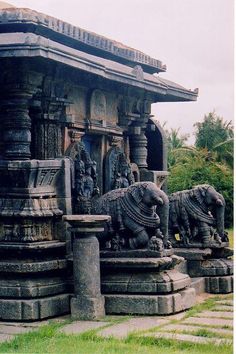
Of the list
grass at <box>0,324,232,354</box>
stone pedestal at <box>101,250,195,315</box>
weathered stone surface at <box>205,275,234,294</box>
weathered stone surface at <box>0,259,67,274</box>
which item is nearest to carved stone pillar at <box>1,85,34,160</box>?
weathered stone surface at <box>0,259,67,274</box>

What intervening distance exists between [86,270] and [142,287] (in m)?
0.76

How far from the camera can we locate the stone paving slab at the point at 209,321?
912cm

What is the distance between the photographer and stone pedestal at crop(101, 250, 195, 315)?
9.74 metres

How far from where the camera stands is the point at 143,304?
975 centimetres

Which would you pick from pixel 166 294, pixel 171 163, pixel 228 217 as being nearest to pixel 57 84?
pixel 166 294

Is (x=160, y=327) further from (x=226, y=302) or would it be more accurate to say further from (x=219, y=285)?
(x=219, y=285)

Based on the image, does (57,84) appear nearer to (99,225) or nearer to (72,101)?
(72,101)

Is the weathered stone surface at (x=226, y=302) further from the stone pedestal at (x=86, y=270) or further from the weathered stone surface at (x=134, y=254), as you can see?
the stone pedestal at (x=86, y=270)

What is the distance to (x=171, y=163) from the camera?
28.8 m

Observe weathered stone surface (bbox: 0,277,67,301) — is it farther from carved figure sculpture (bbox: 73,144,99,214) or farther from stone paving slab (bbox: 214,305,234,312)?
stone paving slab (bbox: 214,305,234,312)

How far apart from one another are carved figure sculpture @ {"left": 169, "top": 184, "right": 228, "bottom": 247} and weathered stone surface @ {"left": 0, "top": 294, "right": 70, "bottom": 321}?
131 inches

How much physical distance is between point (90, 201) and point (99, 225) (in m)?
1.48

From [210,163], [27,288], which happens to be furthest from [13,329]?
[210,163]

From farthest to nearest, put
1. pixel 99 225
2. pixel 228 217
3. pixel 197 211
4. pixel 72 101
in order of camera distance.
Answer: pixel 228 217
pixel 197 211
pixel 72 101
pixel 99 225
